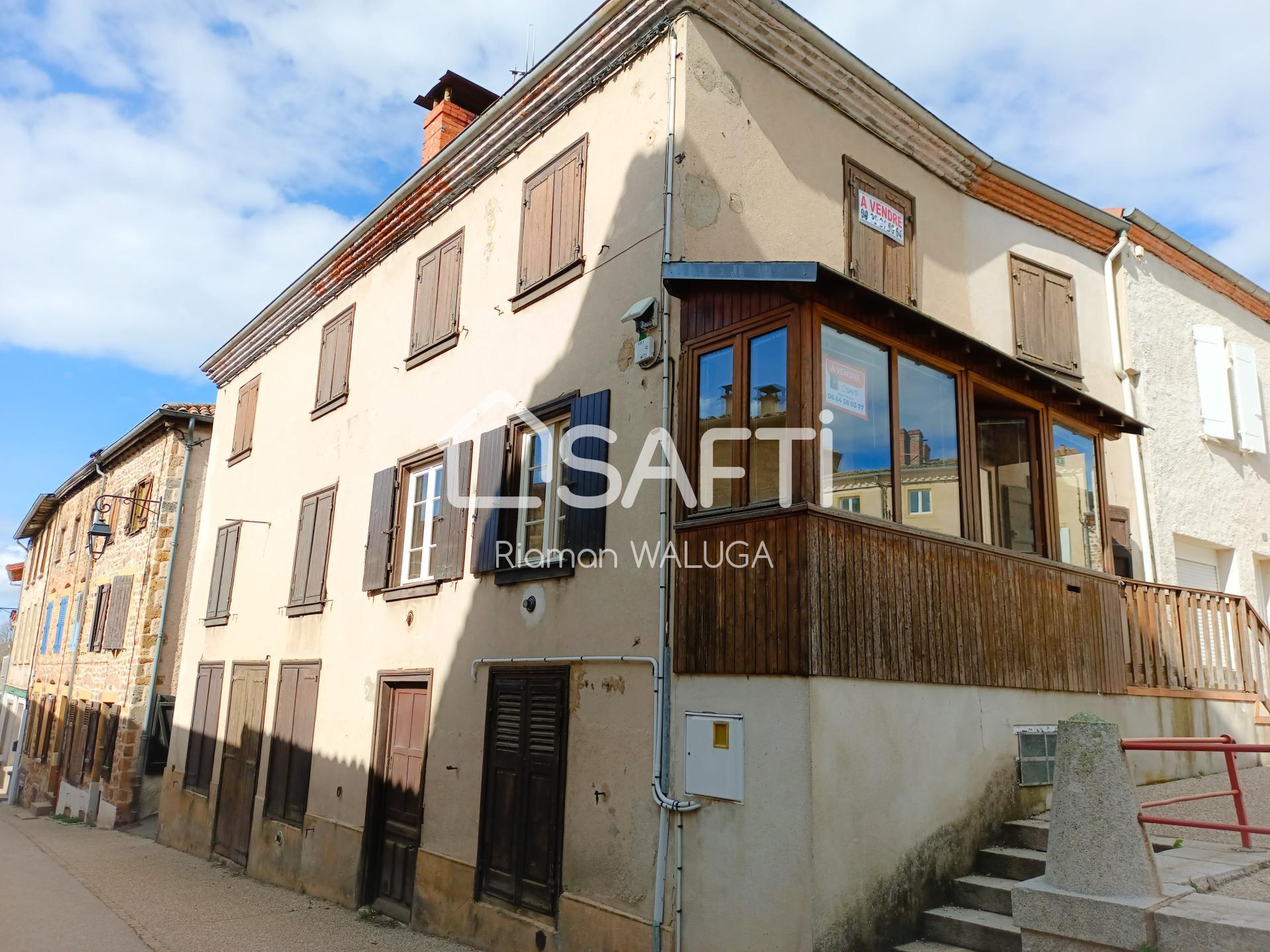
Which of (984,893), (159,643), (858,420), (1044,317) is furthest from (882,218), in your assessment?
(159,643)

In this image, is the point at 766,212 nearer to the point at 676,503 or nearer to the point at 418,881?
the point at 676,503

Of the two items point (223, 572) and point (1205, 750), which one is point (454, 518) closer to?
point (1205, 750)

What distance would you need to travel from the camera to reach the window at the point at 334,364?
12055 millimetres

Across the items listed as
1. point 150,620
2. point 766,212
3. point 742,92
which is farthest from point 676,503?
point 150,620

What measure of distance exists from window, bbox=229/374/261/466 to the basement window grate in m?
11.6

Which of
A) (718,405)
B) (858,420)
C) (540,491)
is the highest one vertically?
(718,405)

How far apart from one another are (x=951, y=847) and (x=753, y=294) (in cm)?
384

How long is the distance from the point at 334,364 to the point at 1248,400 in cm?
1161

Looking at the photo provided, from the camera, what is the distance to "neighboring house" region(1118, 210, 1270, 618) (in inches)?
436

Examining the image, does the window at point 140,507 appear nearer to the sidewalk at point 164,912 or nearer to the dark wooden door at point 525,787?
the sidewalk at point 164,912

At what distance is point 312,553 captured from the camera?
38.1 ft

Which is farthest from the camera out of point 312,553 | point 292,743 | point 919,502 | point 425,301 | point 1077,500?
point 312,553

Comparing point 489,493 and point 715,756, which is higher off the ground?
point 489,493

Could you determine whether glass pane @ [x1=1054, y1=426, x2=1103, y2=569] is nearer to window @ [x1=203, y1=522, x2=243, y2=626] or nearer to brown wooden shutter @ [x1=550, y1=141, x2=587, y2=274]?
brown wooden shutter @ [x1=550, y1=141, x2=587, y2=274]
